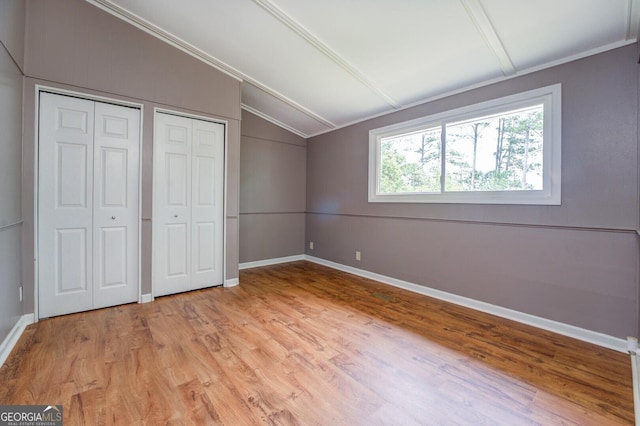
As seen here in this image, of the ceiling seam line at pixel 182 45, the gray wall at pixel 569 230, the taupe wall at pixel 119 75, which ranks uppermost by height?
the ceiling seam line at pixel 182 45

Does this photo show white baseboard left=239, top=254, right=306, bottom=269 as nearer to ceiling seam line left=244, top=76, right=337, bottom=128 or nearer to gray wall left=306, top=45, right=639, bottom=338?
gray wall left=306, top=45, right=639, bottom=338

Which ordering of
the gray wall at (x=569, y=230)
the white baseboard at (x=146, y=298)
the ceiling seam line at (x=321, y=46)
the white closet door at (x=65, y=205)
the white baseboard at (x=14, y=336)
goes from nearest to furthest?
the white baseboard at (x=14, y=336) < the gray wall at (x=569, y=230) < the ceiling seam line at (x=321, y=46) < the white closet door at (x=65, y=205) < the white baseboard at (x=146, y=298)

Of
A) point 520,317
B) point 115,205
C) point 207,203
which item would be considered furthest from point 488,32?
point 115,205

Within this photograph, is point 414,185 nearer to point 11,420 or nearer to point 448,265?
point 448,265

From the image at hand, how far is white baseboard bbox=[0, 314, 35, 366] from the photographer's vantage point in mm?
1920

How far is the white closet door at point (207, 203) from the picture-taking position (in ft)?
11.3

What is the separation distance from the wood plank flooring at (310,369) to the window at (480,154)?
136 cm

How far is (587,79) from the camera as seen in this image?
7.57ft

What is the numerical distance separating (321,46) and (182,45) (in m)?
1.72

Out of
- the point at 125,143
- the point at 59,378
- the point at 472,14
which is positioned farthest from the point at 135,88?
the point at 472,14

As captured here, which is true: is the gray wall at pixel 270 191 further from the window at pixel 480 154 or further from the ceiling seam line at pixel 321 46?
the ceiling seam line at pixel 321 46

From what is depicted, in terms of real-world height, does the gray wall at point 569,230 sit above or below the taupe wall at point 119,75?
below

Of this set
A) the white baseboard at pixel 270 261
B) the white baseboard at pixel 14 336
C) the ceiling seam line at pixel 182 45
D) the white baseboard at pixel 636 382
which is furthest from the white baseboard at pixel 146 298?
the white baseboard at pixel 636 382

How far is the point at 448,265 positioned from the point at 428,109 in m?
1.98
